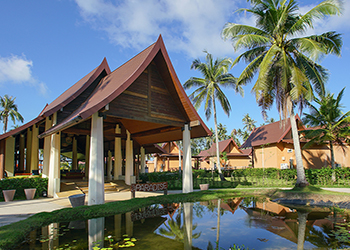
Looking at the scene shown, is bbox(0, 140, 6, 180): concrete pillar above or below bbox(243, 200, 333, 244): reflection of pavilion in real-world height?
above

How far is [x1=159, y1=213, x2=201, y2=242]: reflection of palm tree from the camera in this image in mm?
6505

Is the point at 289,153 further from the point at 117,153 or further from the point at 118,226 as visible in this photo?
the point at 118,226

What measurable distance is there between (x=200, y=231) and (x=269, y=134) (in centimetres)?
2636

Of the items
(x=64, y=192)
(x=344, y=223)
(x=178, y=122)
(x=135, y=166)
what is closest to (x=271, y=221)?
(x=344, y=223)

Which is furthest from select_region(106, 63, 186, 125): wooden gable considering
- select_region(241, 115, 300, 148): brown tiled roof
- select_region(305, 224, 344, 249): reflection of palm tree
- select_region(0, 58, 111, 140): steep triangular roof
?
select_region(241, 115, 300, 148): brown tiled roof

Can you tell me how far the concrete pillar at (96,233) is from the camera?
5715 mm

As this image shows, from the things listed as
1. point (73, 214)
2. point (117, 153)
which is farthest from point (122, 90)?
point (117, 153)

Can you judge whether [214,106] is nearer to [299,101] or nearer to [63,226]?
[299,101]

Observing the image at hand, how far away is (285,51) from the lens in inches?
659

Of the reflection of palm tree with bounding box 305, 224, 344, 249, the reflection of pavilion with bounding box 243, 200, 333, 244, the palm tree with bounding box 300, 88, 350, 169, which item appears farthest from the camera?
the palm tree with bounding box 300, 88, 350, 169

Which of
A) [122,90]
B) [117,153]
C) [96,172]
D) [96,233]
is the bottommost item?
[96,233]

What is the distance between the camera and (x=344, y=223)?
7.74 meters

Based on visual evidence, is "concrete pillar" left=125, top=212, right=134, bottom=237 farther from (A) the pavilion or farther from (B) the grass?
(A) the pavilion

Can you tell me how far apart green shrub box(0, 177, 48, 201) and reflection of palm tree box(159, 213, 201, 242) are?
8.43 meters
